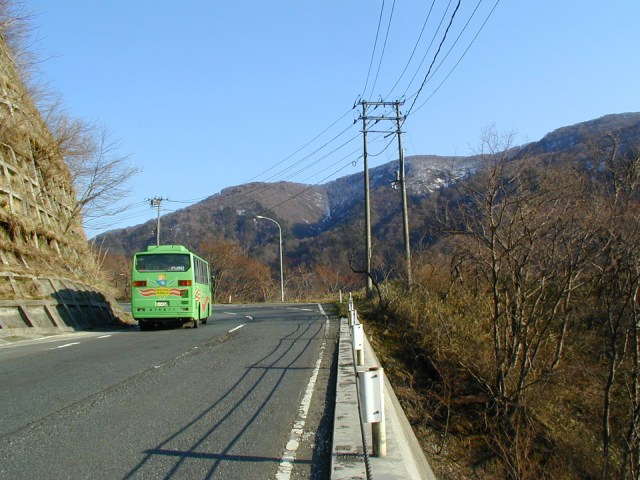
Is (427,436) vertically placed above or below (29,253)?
below

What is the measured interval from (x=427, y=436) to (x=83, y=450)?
18.5ft

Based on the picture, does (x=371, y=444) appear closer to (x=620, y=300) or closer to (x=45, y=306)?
(x=620, y=300)

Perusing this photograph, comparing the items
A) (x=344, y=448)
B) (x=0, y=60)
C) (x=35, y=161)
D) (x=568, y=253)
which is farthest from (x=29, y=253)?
(x=344, y=448)

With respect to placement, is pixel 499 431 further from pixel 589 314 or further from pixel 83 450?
pixel 83 450

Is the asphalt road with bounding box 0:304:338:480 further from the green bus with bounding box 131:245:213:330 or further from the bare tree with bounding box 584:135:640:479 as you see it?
the green bus with bounding box 131:245:213:330

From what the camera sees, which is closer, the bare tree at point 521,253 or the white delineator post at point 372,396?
the white delineator post at point 372,396

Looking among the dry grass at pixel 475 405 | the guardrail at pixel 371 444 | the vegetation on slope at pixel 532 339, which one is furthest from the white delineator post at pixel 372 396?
the vegetation on slope at pixel 532 339

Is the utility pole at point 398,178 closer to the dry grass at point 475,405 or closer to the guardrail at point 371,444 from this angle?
the dry grass at point 475,405

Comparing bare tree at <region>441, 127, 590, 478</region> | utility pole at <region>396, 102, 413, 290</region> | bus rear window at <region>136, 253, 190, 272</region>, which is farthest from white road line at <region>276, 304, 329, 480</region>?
utility pole at <region>396, 102, 413, 290</region>

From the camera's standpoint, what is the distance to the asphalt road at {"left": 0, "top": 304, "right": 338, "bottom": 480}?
4.77 m

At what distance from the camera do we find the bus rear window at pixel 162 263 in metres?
20.0

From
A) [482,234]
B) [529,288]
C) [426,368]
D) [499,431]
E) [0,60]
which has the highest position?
[0,60]

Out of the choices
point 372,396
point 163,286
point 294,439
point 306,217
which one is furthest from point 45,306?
point 306,217

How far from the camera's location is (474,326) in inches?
607
